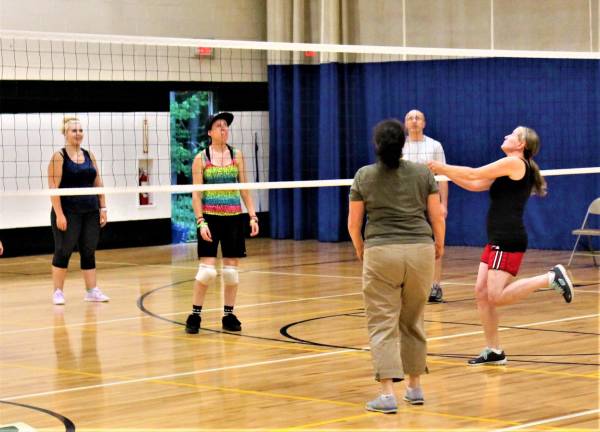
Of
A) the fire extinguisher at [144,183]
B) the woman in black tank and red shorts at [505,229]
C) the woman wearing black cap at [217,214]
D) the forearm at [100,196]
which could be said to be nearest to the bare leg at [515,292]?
the woman in black tank and red shorts at [505,229]

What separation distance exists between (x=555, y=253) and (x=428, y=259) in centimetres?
935

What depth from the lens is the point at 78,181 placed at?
10516mm

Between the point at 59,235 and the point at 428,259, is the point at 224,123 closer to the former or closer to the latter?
the point at 59,235

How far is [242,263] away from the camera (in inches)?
579

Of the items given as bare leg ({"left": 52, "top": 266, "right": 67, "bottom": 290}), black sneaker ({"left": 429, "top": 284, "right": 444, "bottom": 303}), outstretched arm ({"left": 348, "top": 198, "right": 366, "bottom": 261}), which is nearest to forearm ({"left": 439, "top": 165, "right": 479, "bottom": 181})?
outstretched arm ({"left": 348, "top": 198, "right": 366, "bottom": 261})

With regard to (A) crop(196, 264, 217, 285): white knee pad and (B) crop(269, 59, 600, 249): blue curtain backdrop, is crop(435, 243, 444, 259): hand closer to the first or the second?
(A) crop(196, 264, 217, 285): white knee pad

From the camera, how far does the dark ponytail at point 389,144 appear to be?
609 centimetres

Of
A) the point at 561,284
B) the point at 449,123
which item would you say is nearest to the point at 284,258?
the point at 449,123

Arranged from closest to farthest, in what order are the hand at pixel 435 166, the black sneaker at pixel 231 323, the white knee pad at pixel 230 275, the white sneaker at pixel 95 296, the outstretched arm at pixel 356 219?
the outstretched arm at pixel 356 219, the hand at pixel 435 166, the white knee pad at pixel 230 275, the black sneaker at pixel 231 323, the white sneaker at pixel 95 296

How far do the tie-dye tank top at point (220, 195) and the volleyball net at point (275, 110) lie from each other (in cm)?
545

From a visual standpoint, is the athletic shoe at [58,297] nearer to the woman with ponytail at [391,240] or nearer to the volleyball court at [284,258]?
the volleyball court at [284,258]

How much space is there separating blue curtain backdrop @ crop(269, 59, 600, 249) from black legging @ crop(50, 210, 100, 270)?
6.89 metres

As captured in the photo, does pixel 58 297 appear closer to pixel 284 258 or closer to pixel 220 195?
pixel 220 195

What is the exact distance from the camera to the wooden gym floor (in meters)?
6.20
